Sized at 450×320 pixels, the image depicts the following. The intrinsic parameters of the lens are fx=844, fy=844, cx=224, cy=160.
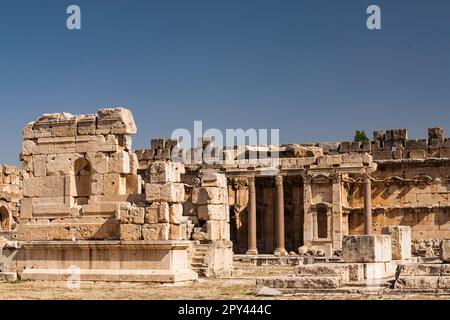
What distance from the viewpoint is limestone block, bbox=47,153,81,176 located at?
22.2m

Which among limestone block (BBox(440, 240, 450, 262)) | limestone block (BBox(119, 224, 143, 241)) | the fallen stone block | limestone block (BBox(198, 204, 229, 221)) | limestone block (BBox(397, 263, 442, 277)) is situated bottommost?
the fallen stone block

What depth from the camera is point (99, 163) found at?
2184cm

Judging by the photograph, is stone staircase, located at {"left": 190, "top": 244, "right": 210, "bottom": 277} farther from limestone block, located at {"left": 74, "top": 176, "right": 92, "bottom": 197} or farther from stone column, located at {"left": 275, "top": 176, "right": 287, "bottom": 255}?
stone column, located at {"left": 275, "top": 176, "right": 287, "bottom": 255}

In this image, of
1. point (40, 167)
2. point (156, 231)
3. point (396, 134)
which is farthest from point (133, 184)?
point (396, 134)

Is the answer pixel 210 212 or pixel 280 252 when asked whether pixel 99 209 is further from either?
pixel 280 252

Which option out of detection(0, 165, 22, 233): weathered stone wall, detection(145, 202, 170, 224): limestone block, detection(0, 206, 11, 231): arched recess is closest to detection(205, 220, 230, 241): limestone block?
detection(145, 202, 170, 224): limestone block

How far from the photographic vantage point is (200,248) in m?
→ 25.9

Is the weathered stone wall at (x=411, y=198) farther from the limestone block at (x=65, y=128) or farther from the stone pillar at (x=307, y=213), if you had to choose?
the limestone block at (x=65, y=128)

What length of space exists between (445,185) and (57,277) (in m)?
27.4

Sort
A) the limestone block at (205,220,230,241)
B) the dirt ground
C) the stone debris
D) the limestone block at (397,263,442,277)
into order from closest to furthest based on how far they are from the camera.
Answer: the dirt ground → the stone debris → the limestone block at (397,263,442,277) → the limestone block at (205,220,230,241)

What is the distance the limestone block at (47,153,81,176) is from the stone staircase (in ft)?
16.5

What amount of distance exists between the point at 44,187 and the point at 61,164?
0.79 m

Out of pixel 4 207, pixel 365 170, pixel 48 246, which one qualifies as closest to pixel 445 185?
pixel 365 170
